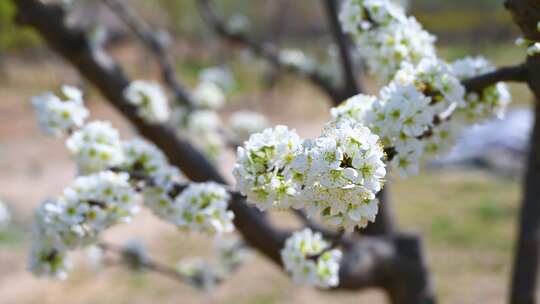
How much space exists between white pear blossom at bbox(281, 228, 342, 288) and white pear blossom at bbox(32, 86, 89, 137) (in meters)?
0.90

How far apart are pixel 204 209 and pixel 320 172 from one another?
75 centimetres

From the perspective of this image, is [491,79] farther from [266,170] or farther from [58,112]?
[58,112]

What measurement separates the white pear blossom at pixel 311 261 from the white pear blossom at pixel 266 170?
589mm

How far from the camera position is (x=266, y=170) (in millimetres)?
1183

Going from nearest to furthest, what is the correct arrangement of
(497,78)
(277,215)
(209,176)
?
(497,78) < (209,176) < (277,215)

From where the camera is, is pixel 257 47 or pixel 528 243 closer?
pixel 528 243

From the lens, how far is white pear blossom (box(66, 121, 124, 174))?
6.07 feet

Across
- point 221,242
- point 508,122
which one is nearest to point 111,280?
point 221,242

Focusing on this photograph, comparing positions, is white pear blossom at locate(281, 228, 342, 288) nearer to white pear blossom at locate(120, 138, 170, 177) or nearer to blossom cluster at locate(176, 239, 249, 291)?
white pear blossom at locate(120, 138, 170, 177)

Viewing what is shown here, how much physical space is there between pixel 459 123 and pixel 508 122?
940 centimetres

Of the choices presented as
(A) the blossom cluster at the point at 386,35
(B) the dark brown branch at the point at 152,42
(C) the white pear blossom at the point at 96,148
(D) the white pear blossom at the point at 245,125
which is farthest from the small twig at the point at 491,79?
(D) the white pear blossom at the point at 245,125

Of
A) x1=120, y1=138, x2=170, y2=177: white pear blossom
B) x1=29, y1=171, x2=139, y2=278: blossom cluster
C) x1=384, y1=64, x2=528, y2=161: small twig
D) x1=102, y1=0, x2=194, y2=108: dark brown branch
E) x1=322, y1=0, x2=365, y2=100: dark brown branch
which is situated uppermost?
x1=102, y1=0, x2=194, y2=108: dark brown branch

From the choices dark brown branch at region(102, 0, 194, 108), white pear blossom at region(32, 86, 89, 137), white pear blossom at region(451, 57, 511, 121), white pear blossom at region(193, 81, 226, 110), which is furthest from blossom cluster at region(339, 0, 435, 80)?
white pear blossom at region(193, 81, 226, 110)

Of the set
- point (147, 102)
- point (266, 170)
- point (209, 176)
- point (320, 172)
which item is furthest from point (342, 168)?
point (147, 102)
